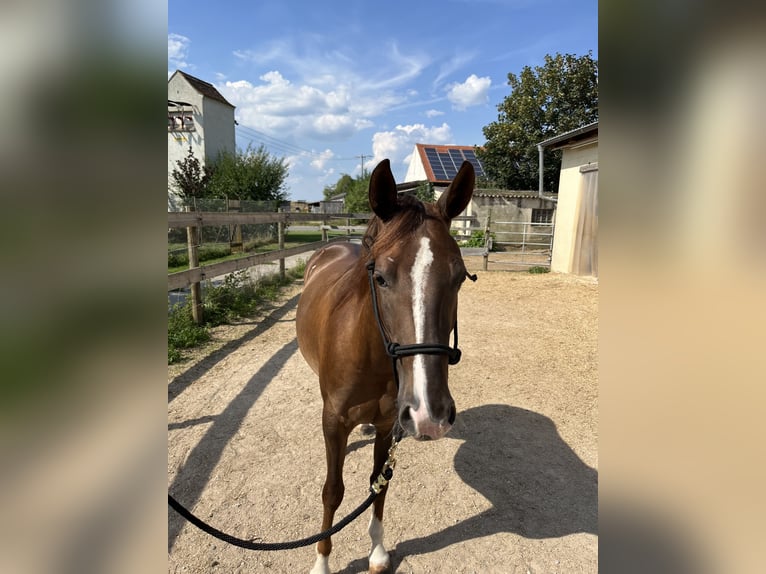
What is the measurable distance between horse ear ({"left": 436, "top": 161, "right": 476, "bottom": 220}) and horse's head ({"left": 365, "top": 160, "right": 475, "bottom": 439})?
40mm

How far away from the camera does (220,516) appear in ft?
7.81

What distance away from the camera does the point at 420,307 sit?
134 centimetres

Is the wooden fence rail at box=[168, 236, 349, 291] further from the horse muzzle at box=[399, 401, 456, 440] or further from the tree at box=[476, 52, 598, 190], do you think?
the tree at box=[476, 52, 598, 190]

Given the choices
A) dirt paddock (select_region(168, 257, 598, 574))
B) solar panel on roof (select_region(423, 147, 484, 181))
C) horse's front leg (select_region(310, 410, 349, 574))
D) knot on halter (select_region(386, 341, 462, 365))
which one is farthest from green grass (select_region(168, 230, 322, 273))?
solar panel on roof (select_region(423, 147, 484, 181))

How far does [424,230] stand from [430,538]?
193 cm

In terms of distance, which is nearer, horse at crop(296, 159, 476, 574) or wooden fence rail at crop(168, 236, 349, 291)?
horse at crop(296, 159, 476, 574)

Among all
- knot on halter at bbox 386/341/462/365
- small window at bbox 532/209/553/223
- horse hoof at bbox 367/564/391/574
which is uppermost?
small window at bbox 532/209/553/223

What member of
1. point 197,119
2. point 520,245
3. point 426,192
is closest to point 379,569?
point 520,245

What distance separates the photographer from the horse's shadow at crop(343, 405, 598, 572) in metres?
2.32

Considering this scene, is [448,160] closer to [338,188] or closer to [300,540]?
[300,540]
